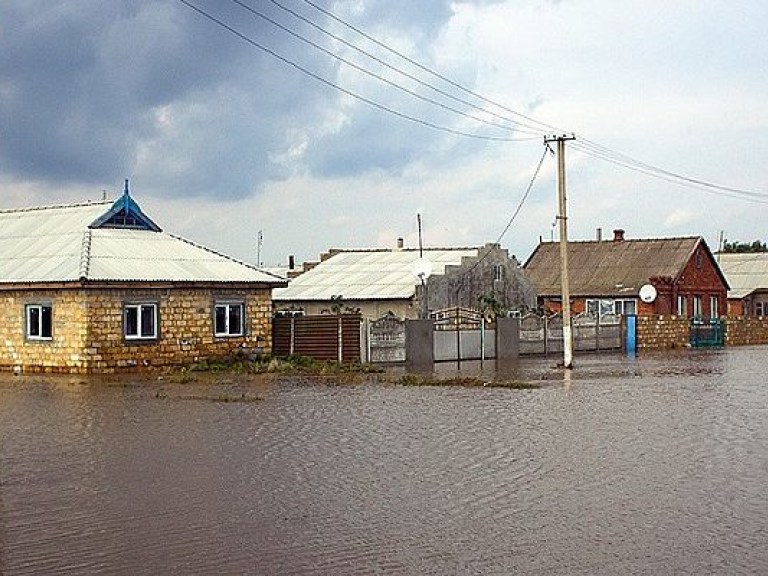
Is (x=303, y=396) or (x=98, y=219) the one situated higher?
(x=98, y=219)

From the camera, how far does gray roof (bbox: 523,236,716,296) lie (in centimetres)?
6219

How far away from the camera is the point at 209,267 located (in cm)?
3588

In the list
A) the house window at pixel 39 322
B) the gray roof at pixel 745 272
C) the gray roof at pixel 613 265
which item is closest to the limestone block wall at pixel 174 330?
the house window at pixel 39 322

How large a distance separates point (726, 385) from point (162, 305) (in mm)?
15298

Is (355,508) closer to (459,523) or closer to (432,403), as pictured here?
(459,523)

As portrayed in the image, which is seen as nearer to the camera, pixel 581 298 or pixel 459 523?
pixel 459 523

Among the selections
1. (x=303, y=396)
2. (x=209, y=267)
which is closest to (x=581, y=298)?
(x=209, y=267)

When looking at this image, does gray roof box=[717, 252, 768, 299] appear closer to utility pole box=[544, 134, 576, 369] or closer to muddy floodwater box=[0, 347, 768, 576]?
utility pole box=[544, 134, 576, 369]

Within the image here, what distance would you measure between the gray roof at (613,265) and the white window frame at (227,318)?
30.6m

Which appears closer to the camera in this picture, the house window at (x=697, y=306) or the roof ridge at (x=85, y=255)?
the roof ridge at (x=85, y=255)

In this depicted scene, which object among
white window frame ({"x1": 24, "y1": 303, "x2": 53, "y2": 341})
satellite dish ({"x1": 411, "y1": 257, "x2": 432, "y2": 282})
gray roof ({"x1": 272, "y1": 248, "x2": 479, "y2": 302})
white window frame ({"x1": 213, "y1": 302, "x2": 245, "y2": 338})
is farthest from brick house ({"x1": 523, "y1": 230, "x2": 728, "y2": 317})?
white window frame ({"x1": 24, "y1": 303, "x2": 53, "y2": 341})

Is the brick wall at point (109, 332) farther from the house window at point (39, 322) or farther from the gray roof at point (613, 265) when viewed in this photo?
the gray roof at point (613, 265)

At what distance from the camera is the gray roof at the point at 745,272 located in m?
78.5

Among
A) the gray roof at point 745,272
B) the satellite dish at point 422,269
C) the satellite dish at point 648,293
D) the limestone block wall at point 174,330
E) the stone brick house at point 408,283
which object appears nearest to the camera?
the limestone block wall at point 174,330
